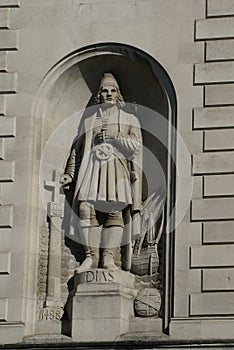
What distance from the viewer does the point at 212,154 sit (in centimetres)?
1805

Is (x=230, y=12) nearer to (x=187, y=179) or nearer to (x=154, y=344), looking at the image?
(x=187, y=179)

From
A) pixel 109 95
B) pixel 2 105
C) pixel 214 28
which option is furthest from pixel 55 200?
pixel 214 28

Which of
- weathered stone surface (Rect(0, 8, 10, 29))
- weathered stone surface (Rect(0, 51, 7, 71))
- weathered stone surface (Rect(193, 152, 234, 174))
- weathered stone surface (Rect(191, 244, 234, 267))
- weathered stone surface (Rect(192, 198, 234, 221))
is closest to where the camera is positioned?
weathered stone surface (Rect(191, 244, 234, 267))

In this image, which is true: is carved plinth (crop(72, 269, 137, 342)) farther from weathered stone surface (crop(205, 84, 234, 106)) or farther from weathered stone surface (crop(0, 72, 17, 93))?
weathered stone surface (crop(0, 72, 17, 93))

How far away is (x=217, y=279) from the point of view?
17562mm

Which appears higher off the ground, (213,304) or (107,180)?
(107,180)

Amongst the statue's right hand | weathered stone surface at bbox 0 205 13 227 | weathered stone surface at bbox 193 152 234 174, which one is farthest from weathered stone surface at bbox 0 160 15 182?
weathered stone surface at bbox 193 152 234 174

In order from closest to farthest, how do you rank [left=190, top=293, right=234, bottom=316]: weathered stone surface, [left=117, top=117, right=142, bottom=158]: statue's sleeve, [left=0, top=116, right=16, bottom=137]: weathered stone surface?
[left=190, top=293, right=234, bottom=316]: weathered stone surface, [left=117, top=117, right=142, bottom=158]: statue's sleeve, [left=0, top=116, right=16, bottom=137]: weathered stone surface

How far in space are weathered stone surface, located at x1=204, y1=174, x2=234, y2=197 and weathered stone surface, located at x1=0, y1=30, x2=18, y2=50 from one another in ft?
11.2

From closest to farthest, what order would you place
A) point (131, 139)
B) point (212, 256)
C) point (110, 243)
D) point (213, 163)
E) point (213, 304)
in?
point (213, 304) → point (212, 256) → point (213, 163) → point (110, 243) → point (131, 139)

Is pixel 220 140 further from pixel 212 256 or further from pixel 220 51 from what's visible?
pixel 212 256

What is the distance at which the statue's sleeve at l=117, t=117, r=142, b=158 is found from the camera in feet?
61.3

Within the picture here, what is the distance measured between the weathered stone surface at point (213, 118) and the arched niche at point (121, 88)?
13.7 inches

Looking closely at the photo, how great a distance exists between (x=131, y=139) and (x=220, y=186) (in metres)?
1.54
